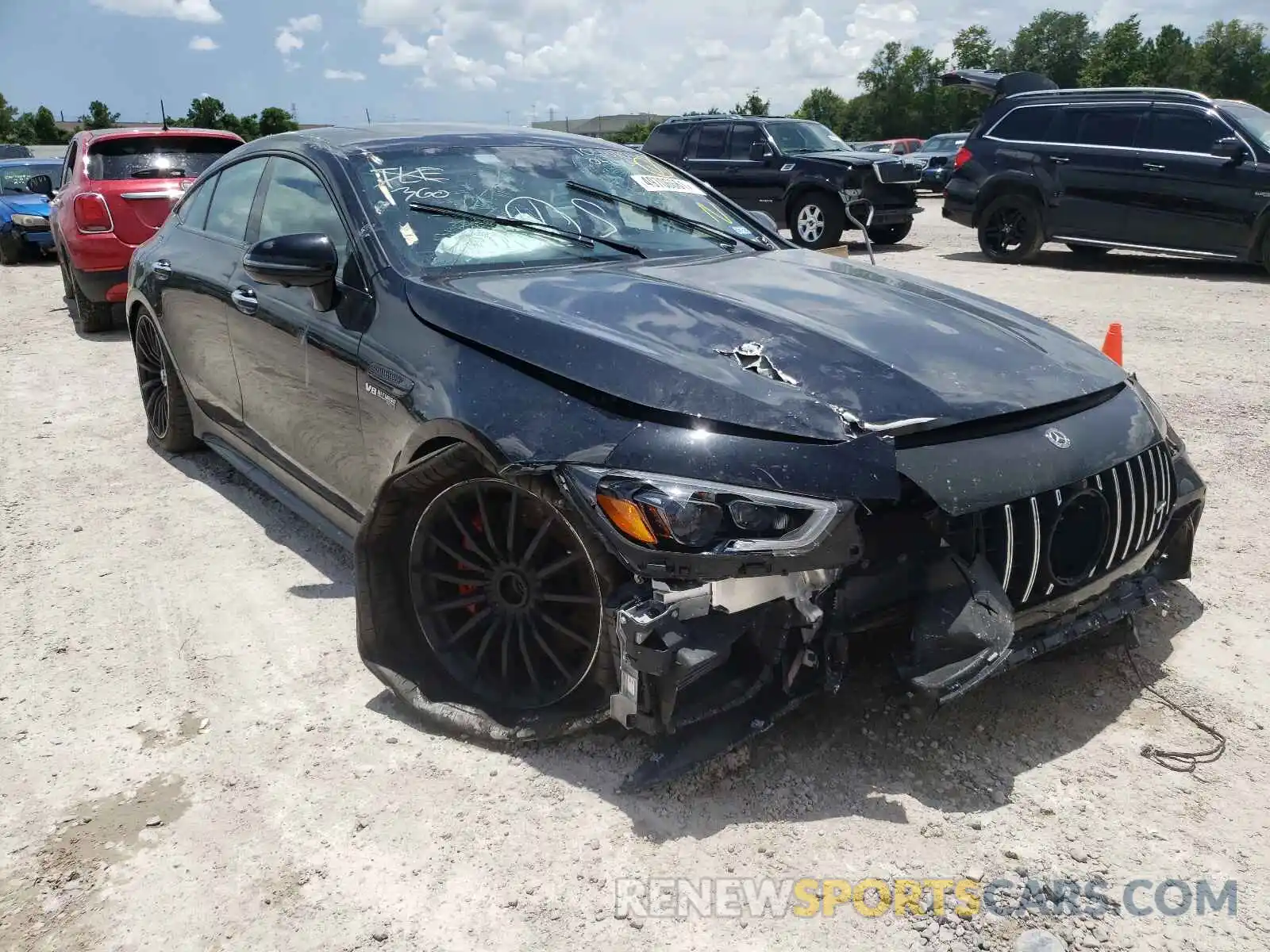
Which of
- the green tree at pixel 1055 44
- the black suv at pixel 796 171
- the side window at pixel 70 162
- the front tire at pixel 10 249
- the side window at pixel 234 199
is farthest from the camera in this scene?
the green tree at pixel 1055 44

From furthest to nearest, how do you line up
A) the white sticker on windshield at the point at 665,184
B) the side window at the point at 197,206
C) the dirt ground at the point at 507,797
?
the side window at the point at 197,206 < the white sticker on windshield at the point at 665,184 < the dirt ground at the point at 507,797

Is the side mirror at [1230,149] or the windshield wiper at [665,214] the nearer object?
the windshield wiper at [665,214]

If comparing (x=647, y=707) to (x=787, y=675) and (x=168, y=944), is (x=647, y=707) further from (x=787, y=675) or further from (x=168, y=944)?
(x=168, y=944)

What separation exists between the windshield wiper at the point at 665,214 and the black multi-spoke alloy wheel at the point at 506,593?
4.93ft

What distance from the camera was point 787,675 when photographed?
92.9 inches

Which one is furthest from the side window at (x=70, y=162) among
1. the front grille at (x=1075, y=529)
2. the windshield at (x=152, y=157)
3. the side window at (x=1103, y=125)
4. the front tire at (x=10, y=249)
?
the side window at (x=1103, y=125)

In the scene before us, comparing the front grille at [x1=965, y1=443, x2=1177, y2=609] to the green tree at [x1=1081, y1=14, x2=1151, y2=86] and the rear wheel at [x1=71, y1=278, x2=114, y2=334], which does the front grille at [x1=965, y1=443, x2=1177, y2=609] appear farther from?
the green tree at [x1=1081, y1=14, x2=1151, y2=86]

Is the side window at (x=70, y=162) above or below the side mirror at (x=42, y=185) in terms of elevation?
above

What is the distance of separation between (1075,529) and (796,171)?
11.4m

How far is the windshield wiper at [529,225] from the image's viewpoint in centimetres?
332

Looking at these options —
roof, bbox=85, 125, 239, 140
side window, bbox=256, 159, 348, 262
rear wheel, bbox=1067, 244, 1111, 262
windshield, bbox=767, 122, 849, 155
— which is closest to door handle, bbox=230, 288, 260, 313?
side window, bbox=256, 159, 348, 262

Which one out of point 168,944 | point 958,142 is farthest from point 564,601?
point 958,142

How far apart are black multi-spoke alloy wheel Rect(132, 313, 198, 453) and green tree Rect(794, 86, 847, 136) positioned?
261ft

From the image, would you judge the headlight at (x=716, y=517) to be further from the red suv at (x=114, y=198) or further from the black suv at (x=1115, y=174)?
the black suv at (x=1115, y=174)
